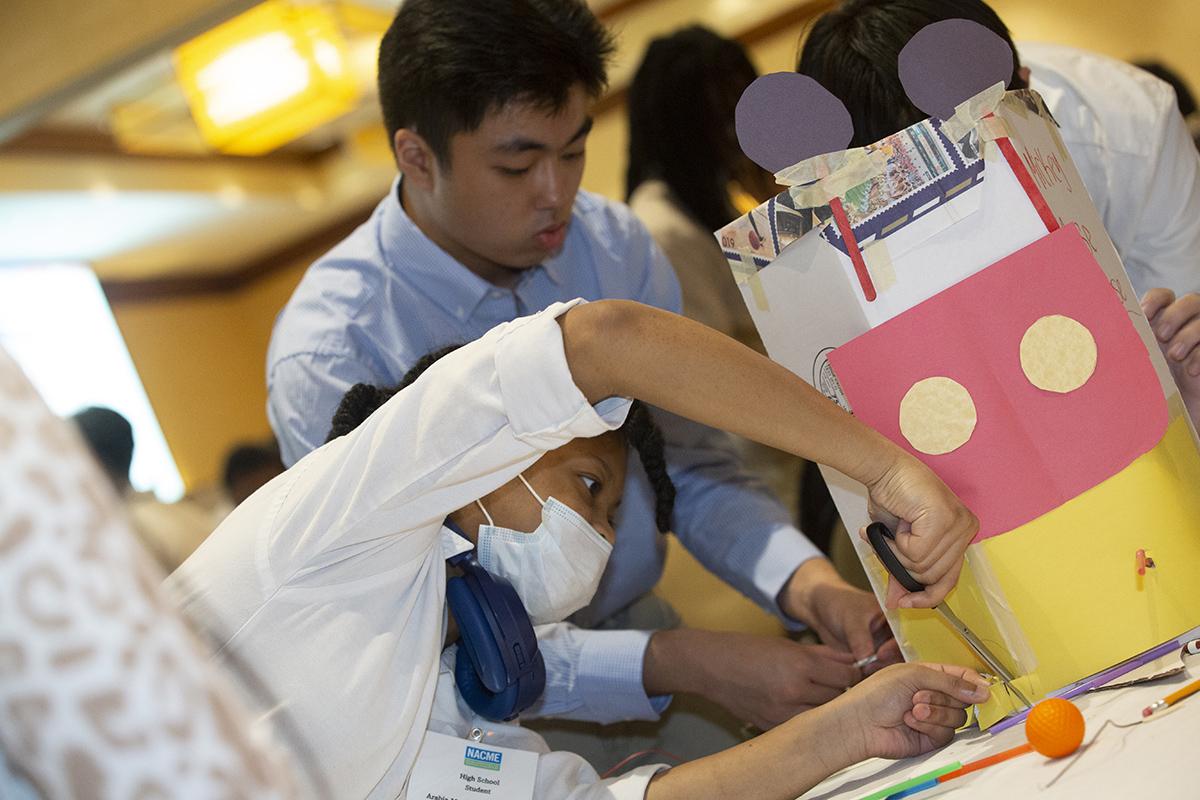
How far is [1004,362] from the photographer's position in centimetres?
99

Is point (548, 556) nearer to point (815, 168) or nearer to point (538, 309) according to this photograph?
point (815, 168)

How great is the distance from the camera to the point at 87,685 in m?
0.46

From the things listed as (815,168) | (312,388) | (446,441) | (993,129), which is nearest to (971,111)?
(993,129)

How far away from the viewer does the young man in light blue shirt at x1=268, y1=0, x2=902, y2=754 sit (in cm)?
141

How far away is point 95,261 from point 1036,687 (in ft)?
16.8

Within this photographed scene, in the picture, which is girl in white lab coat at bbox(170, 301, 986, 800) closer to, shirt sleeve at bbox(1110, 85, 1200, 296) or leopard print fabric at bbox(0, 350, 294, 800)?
leopard print fabric at bbox(0, 350, 294, 800)

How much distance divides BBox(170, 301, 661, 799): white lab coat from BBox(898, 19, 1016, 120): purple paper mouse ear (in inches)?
14.6

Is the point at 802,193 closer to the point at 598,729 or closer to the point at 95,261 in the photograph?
the point at 598,729

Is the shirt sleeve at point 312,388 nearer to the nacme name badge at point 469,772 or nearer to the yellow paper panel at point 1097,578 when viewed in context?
the nacme name badge at point 469,772

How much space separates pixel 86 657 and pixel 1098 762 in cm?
64

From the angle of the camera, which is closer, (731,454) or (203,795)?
(203,795)

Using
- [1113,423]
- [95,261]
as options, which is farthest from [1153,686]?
[95,261]

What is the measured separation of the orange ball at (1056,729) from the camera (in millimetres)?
833

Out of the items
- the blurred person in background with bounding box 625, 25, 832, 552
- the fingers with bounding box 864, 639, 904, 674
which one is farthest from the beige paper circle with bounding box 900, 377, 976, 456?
the blurred person in background with bounding box 625, 25, 832, 552
